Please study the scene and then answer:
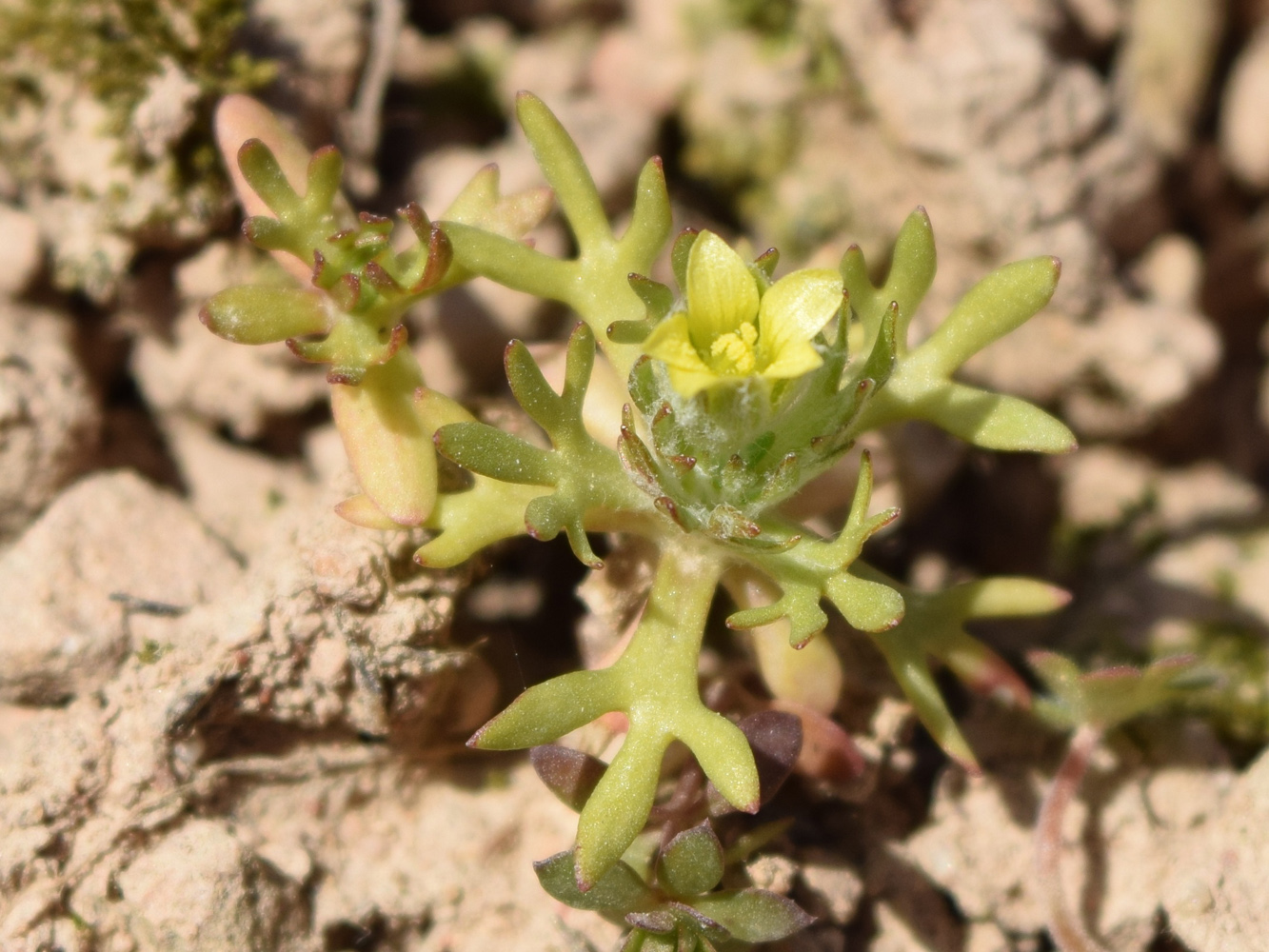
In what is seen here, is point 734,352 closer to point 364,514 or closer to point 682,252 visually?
point 682,252

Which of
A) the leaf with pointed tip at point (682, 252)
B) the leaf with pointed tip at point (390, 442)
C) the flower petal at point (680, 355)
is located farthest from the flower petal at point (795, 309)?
the leaf with pointed tip at point (390, 442)

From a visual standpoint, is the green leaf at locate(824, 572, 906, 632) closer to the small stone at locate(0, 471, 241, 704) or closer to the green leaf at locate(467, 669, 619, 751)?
the green leaf at locate(467, 669, 619, 751)

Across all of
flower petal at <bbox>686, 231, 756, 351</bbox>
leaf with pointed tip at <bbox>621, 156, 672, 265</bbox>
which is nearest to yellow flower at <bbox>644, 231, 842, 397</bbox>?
flower petal at <bbox>686, 231, 756, 351</bbox>

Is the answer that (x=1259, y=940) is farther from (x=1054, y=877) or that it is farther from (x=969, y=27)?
(x=969, y=27)

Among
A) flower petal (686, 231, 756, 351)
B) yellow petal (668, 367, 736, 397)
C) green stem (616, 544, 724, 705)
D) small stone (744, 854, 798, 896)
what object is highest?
flower petal (686, 231, 756, 351)

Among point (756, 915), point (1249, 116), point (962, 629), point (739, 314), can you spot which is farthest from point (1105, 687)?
point (1249, 116)

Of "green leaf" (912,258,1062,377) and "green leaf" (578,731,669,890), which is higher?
"green leaf" (912,258,1062,377)

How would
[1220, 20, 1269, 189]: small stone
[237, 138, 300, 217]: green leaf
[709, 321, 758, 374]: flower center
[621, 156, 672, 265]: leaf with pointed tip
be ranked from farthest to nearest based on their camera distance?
1. [1220, 20, 1269, 189]: small stone
2. [621, 156, 672, 265]: leaf with pointed tip
3. [237, 138, 300, 217]: green leaf
4. [709, 321, 758, 374]: flower center

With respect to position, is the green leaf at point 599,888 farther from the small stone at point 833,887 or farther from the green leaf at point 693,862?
the small stone at point 833,887

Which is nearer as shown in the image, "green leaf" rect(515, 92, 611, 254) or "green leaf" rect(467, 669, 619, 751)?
"green leaf" rect(467, 669, 619, 751)
